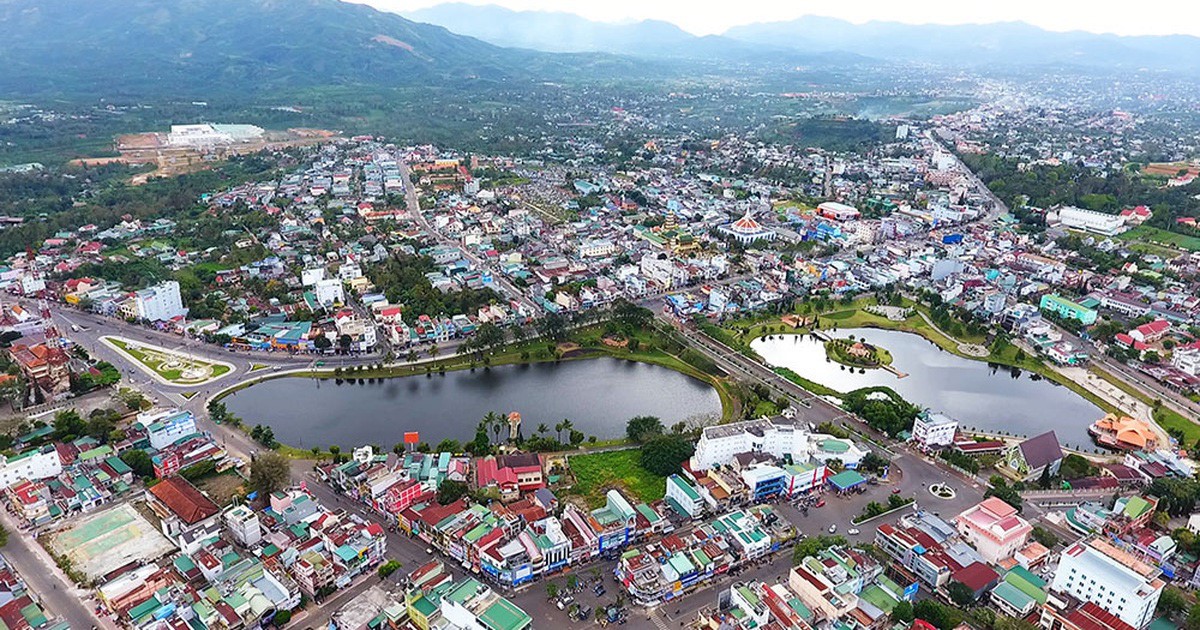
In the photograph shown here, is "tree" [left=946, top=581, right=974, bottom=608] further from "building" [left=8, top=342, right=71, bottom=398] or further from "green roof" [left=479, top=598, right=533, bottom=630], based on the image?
"building" [left=8, top=342, right=71, bottom=398]

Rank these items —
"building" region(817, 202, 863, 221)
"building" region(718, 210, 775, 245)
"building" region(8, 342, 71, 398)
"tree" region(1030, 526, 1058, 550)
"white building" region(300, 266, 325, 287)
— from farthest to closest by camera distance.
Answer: "building" region(817, 202, 863, 221) < "building" region(718, 210, 775, 245) < "white building" region(300, 266, 325, 287) < "building" region(8, 342, 71, 398) < "tree" region(1030, 526, 1058, 550)

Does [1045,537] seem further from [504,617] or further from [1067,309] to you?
[1067,309]

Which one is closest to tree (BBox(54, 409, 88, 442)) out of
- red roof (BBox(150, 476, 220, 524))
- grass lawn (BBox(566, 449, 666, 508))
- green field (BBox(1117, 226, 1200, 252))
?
red roof (BBox(150, 476, 220, 524))

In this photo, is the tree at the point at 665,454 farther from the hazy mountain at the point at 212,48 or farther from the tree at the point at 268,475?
the hazy mountain at the point at 212,48

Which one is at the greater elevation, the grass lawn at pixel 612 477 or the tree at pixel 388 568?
the tree at pixel 388 568

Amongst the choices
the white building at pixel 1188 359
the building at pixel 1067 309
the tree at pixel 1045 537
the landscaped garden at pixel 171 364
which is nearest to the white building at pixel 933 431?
the tree at pixel 1045 537

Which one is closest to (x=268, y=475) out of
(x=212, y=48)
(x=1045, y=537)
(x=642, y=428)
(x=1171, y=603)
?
(x=642, y=428)
